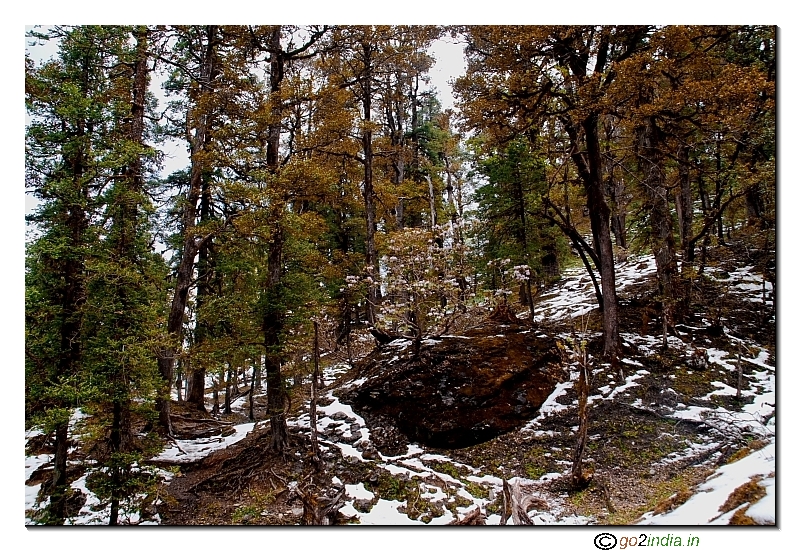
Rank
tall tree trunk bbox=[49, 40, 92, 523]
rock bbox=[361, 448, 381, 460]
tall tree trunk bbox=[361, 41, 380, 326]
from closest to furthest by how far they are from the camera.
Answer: tall tree trunk bbox=[49, 40, 92, 523]
rock bbox=[361, 448, 381, 460]
tall tree trunk bbox=[361, 41, 380, 326]

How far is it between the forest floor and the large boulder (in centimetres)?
17

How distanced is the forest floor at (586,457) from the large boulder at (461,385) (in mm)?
169

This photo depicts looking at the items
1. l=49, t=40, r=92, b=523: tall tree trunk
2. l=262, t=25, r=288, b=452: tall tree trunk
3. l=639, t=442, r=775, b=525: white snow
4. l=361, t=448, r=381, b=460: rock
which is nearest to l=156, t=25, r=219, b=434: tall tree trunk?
l=262, t=25, r=288, b=452: tall tree trunk

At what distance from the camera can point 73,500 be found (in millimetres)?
3402

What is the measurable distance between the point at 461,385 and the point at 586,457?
159 centimetres

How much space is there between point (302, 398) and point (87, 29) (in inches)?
197

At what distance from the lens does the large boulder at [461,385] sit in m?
4.82

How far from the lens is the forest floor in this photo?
334cm

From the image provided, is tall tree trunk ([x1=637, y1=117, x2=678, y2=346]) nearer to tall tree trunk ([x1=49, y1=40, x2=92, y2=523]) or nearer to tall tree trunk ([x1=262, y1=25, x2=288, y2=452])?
tall tree trunk ([x1=262, y1=25, x2=288, y2=452])

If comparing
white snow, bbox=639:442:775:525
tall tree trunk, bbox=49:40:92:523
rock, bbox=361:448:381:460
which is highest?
tall tree trunk, bbox=49:40:92:523

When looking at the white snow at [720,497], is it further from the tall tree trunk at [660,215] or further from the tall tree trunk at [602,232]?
the tall tree trunk at [660,215]

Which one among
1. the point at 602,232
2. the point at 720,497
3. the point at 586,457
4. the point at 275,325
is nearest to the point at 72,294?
the point at 275,325

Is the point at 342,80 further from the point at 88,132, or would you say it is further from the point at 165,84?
the point at 88,132
